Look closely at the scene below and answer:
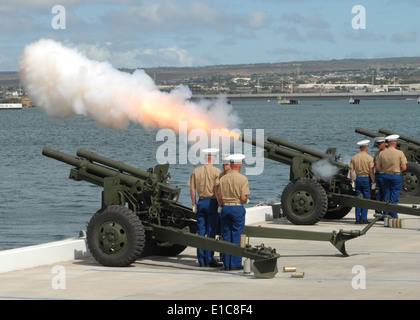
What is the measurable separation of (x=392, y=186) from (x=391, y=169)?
1.13ft

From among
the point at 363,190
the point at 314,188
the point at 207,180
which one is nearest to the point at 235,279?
the point at 207,180

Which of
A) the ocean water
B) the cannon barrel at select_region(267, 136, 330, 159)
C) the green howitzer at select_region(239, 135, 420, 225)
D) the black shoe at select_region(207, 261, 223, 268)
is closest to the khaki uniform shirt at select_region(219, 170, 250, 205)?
the black shoe at select_region(207, 261, 223, 268)

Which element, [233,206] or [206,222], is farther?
[206,222]

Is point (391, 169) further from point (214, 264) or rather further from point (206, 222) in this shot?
point (214, 264)

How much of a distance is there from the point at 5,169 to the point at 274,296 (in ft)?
136

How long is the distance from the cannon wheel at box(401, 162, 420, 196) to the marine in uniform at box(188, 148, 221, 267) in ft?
33.6

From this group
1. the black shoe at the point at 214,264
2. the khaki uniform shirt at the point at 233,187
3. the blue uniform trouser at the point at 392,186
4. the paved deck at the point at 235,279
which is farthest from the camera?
the blue uniform trouser at the point at 392,186

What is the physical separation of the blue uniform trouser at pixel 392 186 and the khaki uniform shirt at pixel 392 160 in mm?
101

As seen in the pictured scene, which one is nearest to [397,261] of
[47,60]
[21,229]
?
[47,60]

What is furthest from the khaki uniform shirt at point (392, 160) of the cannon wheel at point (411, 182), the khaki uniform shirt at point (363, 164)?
the cannon wheel at point (411, 182)

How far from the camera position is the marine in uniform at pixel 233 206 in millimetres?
13953

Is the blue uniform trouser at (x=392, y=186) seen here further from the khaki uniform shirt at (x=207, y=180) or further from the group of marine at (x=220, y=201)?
the khaki uniform shirt at (x=207, y=180)

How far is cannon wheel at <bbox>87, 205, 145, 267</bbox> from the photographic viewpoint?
14.2 m

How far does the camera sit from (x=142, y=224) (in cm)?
1479
